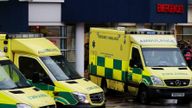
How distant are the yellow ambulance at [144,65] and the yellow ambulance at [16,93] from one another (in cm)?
624

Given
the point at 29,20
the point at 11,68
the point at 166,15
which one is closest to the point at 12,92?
the point at 11,68

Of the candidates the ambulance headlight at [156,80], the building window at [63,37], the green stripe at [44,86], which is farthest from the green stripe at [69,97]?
the building window at [63,37]

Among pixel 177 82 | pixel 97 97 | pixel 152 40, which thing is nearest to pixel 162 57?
pixel 152 40

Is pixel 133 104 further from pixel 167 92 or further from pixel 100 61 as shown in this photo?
pixel 100 61

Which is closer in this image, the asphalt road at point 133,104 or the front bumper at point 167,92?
the front bumper at point 167,92

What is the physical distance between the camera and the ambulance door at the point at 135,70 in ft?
62.6

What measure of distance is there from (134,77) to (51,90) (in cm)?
482

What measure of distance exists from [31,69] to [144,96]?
15.9 ft

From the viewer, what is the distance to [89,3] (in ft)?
85.1

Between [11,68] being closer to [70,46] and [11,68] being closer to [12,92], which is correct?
[12,92]

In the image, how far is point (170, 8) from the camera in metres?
27.1

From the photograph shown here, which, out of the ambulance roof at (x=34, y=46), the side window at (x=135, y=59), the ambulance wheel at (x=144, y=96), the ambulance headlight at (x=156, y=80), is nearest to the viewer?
the ambulance roof at (x=34, y=46)

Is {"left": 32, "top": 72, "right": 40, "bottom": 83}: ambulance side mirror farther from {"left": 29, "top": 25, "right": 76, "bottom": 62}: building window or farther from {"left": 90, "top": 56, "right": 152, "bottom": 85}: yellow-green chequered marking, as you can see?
{"left": 29, "top": 25, "right": 76, "bottom": 62}: building window

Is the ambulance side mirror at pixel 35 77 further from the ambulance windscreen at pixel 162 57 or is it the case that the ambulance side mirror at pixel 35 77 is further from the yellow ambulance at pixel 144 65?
the ambulance windscreen at pixel 162 57
